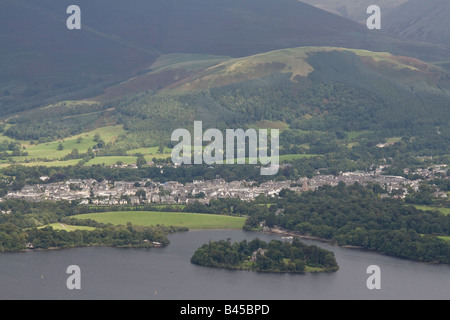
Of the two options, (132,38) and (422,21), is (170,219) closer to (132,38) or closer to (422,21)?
(132,38)

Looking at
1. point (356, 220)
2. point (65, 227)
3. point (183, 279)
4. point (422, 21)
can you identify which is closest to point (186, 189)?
point (65, 227)

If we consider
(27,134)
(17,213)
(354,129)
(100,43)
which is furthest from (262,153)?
(100,43)

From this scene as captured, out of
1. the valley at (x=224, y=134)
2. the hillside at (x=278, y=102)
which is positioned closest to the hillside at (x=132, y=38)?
the valley at (x=224, y=134)

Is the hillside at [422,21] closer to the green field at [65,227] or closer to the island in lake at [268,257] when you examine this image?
the green field at [65,227]

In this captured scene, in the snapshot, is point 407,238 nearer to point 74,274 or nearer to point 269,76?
point 74,274

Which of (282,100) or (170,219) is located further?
(282,100)

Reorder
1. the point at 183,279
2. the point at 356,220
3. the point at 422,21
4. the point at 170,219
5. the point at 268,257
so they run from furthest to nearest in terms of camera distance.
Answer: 1. the point at 422,21
2. the point at 170,219
3. the point at 356,220
4. the point at 268,257
5. the point at 183,279
